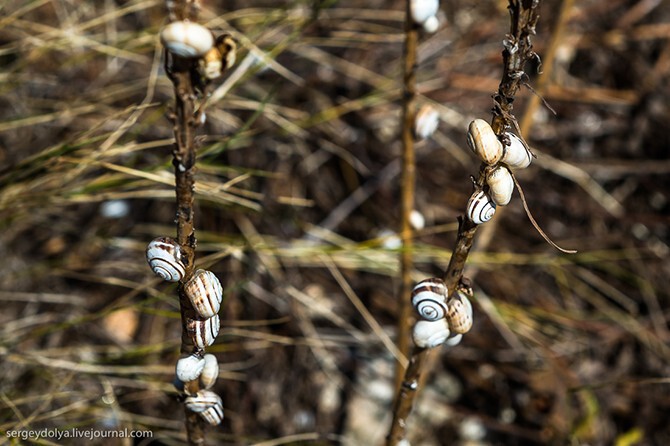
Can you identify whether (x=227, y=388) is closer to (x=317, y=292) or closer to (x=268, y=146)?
(x=317, y=292)

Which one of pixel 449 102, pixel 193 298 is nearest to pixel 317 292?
pixel 449 102

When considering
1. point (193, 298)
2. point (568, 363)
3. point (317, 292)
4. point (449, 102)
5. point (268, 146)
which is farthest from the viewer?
point (449, 102)

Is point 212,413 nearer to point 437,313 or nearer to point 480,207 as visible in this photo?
point 437,313

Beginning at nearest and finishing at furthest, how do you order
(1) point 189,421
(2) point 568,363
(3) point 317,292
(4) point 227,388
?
(1) point 189,421
(4) point 227,388
(2) point 568,363
(3) point 317,292

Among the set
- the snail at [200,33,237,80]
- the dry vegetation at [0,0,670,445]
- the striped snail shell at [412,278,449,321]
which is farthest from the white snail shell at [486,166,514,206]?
the dry vegetation at [0,0,670,445]

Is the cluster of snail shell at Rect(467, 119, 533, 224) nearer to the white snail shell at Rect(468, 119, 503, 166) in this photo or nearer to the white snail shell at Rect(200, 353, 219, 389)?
the white snail shell at Rect(468, 119, 503, 166)

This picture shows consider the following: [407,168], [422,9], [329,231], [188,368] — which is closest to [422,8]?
[422,9]
